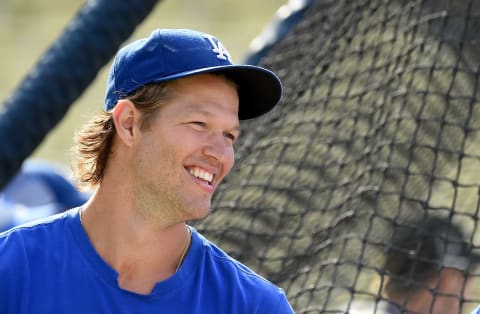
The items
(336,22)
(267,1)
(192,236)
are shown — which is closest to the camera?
(192,236)


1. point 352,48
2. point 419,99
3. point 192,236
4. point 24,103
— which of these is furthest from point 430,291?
point 24,103

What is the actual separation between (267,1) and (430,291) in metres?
9.07

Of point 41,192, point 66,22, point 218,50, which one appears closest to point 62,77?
point 218,50

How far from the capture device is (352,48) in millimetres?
3004

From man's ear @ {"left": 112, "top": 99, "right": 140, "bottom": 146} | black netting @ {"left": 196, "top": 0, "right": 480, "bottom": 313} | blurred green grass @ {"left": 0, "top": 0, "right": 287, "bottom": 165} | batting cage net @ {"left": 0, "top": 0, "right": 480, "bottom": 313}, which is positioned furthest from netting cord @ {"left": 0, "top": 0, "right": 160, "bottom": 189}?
blurred green grass @ {"left": 0, "top": 0, "right": 287, "bottom": 165}

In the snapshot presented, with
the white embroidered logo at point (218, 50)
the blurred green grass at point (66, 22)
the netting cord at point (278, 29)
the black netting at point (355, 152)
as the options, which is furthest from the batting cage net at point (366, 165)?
the blurred green grass at point (66, 22)

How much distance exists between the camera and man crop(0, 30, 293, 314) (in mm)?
1744

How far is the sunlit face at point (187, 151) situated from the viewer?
1.77m

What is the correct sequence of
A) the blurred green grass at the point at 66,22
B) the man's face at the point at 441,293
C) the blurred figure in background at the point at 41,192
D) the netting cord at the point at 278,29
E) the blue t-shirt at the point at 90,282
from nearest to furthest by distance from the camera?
the blue t-shirt at the point at 90,282 → the man's face at the point at 441,293 → the netting cord at the point at 278,29 → the blurred figure in background at the point at 41,192 → the blurred green grass at the point at 66,22

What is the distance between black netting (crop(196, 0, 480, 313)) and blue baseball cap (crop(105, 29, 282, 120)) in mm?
890

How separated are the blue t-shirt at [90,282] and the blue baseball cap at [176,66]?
0.27m

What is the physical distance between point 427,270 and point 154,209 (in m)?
1.18

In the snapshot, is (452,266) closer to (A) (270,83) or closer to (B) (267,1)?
(A) (270,83)

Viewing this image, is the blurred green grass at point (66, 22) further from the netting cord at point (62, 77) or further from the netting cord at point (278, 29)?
the netting cord at point (62, 77)
